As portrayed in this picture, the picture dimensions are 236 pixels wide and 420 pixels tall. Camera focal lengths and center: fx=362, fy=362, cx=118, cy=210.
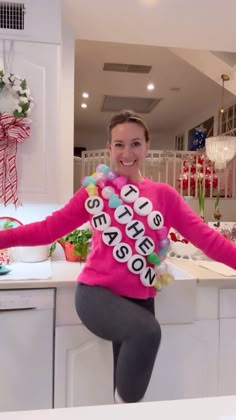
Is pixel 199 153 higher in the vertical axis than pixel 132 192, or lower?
higher

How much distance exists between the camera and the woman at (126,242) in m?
1.08

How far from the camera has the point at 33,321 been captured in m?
1.53

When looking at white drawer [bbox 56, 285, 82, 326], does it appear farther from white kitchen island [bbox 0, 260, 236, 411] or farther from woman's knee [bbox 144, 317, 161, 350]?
woman's knee [bbox 144, 317, 161, 350]

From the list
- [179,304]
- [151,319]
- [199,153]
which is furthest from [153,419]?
[199,153]

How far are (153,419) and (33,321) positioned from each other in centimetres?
107

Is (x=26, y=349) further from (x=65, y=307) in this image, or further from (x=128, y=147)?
(x=128, y=147)

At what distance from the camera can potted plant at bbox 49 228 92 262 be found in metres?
2.07

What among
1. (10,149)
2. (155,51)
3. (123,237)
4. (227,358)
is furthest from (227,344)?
(155,51)

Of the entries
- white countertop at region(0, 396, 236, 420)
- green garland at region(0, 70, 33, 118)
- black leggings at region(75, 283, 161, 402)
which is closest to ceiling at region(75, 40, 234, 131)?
green garland at region(0, 70, 33, 118)

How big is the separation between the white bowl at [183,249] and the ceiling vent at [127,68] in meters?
3.00

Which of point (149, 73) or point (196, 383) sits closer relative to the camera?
point (196, 383)

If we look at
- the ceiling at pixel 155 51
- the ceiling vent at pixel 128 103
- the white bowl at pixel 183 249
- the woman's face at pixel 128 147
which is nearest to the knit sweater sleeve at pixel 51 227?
the woman's face at pixel 128 147

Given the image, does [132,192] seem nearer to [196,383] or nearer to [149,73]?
[196,383]

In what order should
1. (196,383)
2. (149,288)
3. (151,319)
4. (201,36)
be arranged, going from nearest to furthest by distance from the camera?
(151,319), (149,288), (196,383), (201,36)
